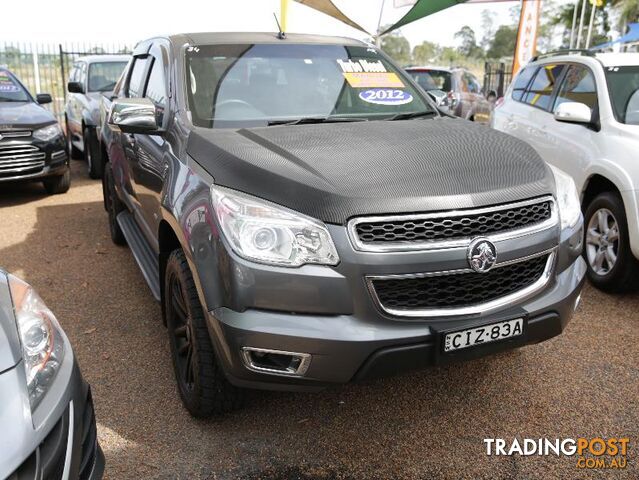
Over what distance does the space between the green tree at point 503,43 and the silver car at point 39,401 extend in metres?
77.3

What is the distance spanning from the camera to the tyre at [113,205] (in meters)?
5.21

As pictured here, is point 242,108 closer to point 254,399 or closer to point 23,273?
point 254,399

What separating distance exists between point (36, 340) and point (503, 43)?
8219cm

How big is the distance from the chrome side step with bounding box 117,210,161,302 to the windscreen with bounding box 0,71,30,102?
4.28 meters

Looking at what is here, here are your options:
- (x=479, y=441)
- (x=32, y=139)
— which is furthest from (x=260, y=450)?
(x=32, y=139)

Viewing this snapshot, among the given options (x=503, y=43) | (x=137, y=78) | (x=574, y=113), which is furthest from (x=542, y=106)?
(x=503, y=43)

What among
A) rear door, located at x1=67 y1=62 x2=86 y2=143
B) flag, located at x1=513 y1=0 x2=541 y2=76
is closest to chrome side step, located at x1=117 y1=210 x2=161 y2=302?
rear door, located at x1=67 y1=62 x2=86 y2=143

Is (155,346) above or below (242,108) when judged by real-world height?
below

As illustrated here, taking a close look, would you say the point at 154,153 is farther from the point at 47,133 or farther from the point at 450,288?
the point at 47,133

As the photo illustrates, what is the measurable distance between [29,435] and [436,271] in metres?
1.45

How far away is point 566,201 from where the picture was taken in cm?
275

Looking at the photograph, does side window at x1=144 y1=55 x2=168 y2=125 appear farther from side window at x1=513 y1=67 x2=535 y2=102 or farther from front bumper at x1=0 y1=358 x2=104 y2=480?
side window at x1=513 y1=67 x2=535 y2=102

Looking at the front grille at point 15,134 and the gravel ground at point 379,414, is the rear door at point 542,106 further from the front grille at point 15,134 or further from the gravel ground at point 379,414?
the front grille at point 15,134

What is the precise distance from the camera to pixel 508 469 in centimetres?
249
